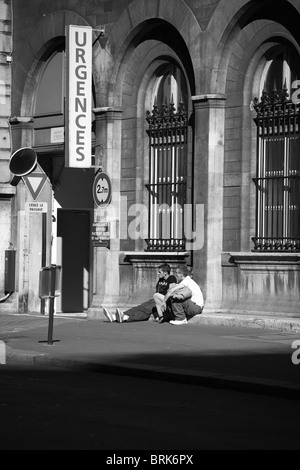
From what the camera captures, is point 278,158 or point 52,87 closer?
point 278,158

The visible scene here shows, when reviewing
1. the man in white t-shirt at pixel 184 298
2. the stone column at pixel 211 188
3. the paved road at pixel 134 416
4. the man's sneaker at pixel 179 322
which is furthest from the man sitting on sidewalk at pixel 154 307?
the paved road at pixel 134 416

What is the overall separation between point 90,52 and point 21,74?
2.93 meters

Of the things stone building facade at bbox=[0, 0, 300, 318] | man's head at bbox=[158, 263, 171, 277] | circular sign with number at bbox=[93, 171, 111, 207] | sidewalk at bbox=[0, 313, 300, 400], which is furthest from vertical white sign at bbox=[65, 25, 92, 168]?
sidewalk at bbox=[0, 313, 300, 400]

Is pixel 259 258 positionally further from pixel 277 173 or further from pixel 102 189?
pixel 102 189

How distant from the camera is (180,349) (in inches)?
683

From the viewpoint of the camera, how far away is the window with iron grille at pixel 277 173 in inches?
847

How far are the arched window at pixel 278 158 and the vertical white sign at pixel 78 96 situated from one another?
3.93 metres

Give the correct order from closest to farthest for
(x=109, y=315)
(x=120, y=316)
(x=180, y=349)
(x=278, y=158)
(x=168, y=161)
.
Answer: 1. (x=180, y=349)
2. (x=278, y=158)
3. (x=120, y=316)
4. (x=109, y=315)
5. (x=168, y=161)

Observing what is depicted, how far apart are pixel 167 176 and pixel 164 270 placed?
7.43ft

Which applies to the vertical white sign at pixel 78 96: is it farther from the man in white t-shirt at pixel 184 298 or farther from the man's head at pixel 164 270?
the man in white t-shirt at pixel 184 298

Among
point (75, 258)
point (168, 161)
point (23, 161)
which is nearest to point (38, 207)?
point (23, 161)

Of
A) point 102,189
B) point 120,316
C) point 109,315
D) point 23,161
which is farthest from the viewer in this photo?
point 23,161

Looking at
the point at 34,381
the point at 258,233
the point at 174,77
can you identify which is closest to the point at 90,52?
the point at 174,77
